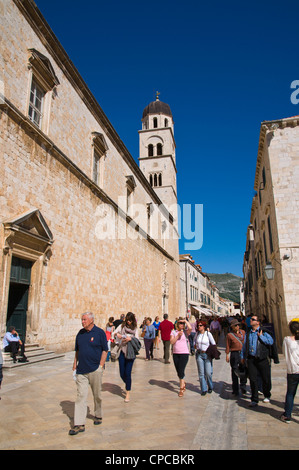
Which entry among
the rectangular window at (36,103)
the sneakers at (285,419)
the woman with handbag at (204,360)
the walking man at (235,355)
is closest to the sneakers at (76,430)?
the sneakers at (285,419)

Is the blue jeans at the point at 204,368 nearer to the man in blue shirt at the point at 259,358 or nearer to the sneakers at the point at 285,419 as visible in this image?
the man in blue shirt at the point at 259,358

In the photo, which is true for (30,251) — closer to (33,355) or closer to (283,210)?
(33,355)

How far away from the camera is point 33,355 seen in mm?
8977

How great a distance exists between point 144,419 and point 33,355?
5571 millimetres

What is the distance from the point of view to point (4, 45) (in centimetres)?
880

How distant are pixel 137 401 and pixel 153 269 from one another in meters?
20.1

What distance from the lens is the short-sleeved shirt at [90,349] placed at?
4273 mm

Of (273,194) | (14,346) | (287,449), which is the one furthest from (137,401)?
(273,194)

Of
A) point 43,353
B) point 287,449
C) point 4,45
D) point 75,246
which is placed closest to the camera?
point 287,449

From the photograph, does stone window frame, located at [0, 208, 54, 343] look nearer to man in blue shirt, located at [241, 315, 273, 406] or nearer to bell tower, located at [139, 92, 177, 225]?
man in blue shirt, located at [241, 315, 273, 406]

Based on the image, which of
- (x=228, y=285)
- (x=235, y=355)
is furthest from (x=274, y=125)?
(x=228, y=285)

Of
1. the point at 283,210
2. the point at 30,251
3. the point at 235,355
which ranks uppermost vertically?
the point at 283,210

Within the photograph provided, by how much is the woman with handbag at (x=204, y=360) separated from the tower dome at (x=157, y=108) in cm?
3833
